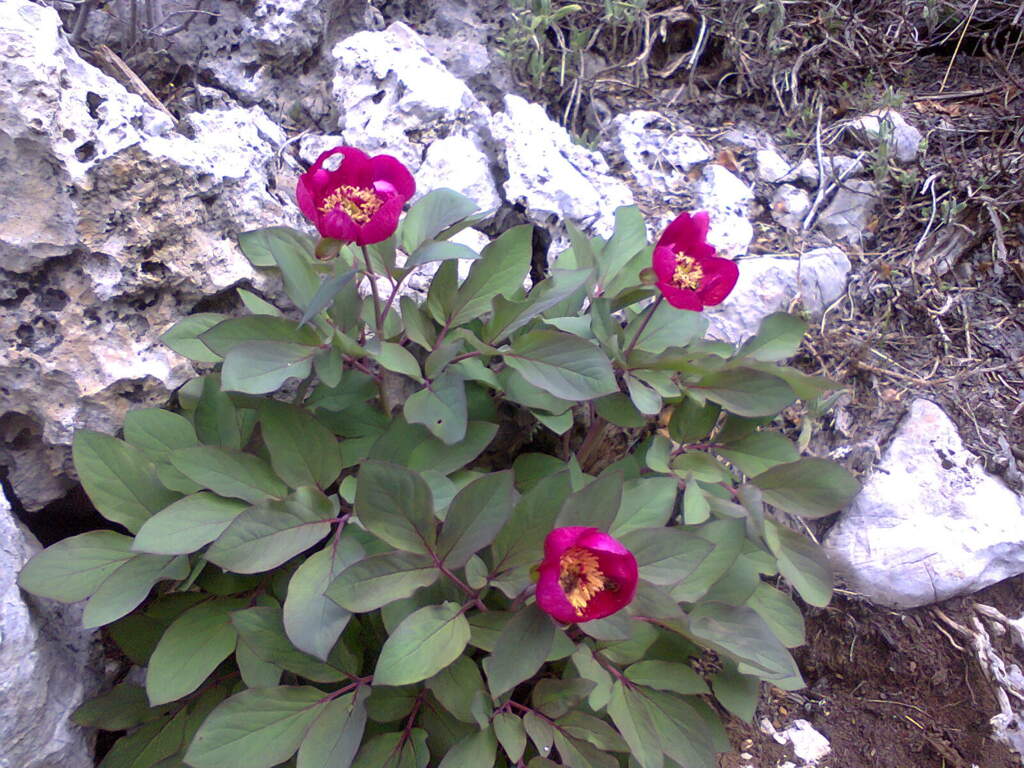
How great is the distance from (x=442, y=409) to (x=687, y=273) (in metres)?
0.61

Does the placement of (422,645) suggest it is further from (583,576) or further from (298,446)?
(298,446)

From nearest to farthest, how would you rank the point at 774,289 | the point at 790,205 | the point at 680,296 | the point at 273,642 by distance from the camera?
1. the point at 273,642
2. the point at 680,296
3. the point at 774,289
4. the point at 790,205

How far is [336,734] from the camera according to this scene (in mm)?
1452

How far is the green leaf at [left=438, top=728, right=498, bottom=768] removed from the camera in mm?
1418

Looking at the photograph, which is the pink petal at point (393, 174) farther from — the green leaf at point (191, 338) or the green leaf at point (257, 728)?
the green leaf at point (257, 728)

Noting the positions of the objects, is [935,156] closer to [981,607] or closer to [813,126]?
[813,126]

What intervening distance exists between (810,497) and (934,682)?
0.88 m

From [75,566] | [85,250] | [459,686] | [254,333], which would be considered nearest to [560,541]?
[459,686]

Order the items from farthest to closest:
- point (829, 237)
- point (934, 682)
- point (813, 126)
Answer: point (813, 126) → point (829, 237) → point (934, 682)

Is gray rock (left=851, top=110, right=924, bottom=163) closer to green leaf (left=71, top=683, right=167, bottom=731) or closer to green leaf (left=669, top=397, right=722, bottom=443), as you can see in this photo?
green leaf (left=669, top=397, right=722, bottom=443)

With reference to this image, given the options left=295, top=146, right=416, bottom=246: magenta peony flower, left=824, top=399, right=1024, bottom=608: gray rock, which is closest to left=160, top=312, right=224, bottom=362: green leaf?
left=295, top=146, right=416, bottom=246: magenta peony flower

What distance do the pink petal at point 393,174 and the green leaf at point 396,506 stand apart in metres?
0.61

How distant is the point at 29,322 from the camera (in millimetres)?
1713

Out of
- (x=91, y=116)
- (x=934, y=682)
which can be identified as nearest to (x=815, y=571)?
(x=934, y=682)
